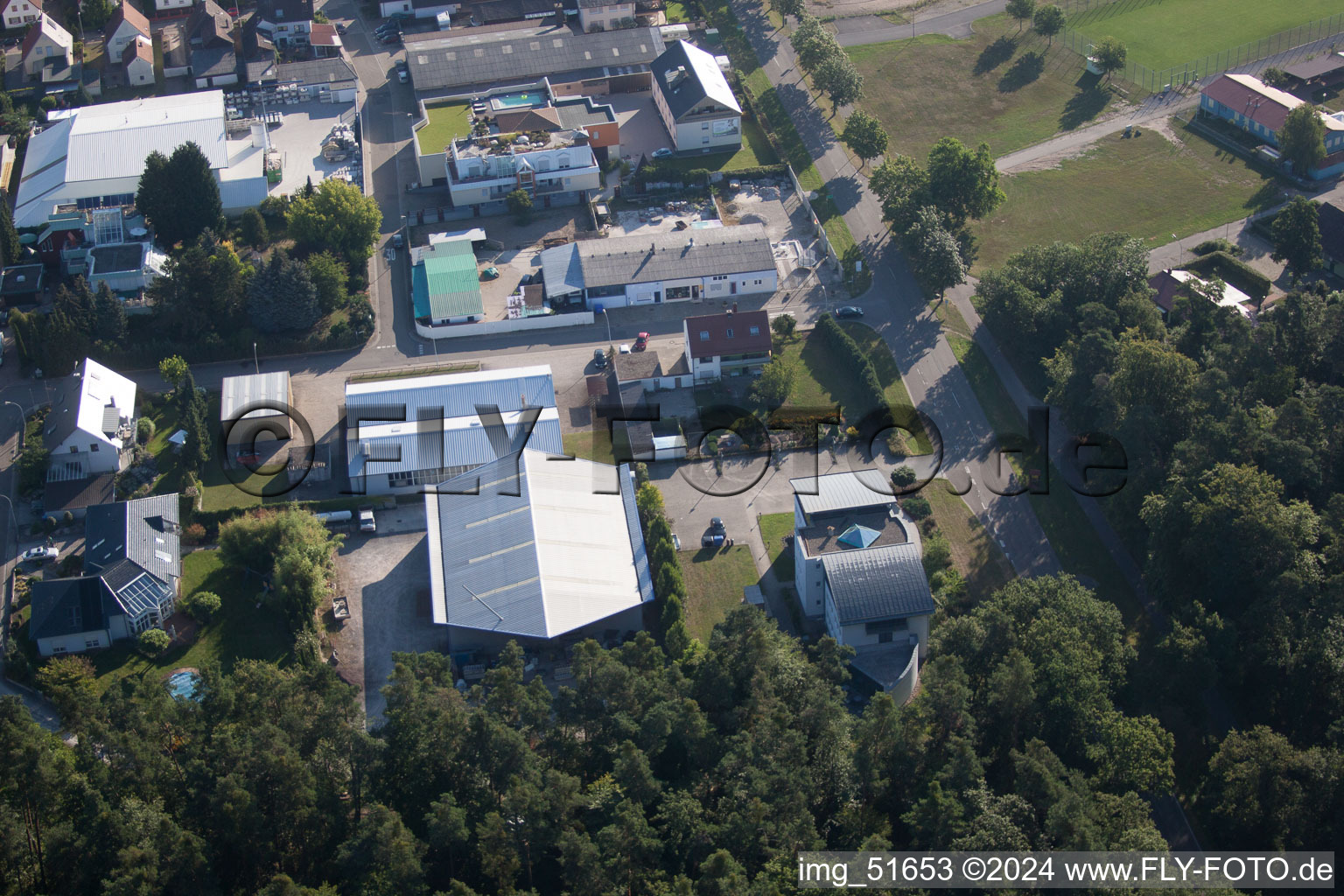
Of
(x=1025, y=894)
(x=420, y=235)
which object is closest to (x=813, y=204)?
(x=420, y=235)

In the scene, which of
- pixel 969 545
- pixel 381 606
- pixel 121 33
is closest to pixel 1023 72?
pixel 969 545

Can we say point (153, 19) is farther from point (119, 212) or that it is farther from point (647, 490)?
point (647, 490)

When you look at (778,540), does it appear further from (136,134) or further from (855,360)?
(136,134)

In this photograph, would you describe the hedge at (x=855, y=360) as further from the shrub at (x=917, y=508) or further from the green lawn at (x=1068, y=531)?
the shrub at (x=917, y=508)

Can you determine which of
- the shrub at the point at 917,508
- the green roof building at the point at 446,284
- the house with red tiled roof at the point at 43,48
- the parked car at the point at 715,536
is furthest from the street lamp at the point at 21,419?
the shrub at the point at 917,508

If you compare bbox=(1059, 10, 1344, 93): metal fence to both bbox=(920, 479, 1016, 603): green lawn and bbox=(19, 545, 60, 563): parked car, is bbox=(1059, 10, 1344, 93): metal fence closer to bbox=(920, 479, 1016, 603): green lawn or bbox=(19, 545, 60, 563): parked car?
bbox=(920, 479, 1016, 603): green lawn
